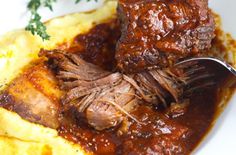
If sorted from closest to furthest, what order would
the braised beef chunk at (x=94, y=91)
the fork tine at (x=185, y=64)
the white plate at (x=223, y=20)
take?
Answer: the white plate at (x=223, y=20) < the braised beef chunk at (x=94, y=91) < the fork tine at (x=185, y=64)

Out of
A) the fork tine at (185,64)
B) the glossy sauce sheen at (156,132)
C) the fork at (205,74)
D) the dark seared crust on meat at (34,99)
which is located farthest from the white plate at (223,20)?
the dark seared crust on meat at (34,99)

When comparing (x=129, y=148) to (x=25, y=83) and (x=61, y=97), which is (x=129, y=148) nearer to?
(x=61, y=97)

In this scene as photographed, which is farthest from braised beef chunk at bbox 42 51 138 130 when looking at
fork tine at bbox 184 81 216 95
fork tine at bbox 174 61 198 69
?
fork tine at bbox 184 81 216 95

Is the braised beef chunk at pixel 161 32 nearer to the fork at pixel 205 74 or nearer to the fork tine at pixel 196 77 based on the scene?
the fork at pixel 205 74

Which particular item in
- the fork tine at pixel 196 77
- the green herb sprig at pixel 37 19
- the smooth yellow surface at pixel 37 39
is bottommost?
the fork tine at pixel 196 77

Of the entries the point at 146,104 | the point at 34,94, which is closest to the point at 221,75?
the point at 146,104

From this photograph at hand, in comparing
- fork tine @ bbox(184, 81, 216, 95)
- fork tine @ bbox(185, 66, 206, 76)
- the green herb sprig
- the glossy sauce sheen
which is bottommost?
the glossy sauce sheen

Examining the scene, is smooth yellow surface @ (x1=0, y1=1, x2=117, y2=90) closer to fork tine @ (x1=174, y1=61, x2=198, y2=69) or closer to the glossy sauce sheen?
the glossy sauce sheen
